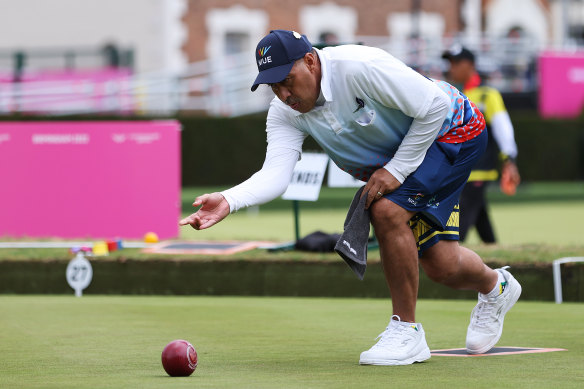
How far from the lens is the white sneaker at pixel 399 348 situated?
4.90m

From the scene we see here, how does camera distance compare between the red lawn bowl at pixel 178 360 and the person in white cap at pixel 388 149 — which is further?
the person in white cap at pixel 388 149

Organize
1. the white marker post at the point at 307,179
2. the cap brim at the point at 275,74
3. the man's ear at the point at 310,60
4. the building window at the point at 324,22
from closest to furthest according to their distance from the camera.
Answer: the cap brim at the point at 275,74, the man's ear at the point at 310,60, the white marker post at the point at 307,179, the building window at the point at 324,22

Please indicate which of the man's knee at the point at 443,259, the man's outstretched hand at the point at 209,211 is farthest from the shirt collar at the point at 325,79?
the man's knee at the point at 443,259

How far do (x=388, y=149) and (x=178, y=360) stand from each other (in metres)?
1.31

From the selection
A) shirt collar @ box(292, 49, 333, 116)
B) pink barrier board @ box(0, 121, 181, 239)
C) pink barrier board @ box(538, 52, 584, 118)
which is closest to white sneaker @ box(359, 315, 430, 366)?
shirt collar @ box(292, 49, 333, 116)

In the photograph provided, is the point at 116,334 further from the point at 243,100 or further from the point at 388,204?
the point at 243,100

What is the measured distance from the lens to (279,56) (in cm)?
471

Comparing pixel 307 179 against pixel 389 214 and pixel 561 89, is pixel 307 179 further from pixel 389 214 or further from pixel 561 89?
pixel 561 89

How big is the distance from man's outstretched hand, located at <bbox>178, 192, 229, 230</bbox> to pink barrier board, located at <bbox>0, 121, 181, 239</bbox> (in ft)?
19.8

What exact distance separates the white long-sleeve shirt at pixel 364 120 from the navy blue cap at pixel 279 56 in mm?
151

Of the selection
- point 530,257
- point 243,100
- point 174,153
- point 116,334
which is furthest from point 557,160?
point 116,334

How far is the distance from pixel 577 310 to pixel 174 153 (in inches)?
199

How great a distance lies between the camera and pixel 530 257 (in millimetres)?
7660

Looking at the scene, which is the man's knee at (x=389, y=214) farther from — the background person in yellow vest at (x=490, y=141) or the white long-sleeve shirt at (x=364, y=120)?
the background person in yellow vest at (x=490, y=141)
